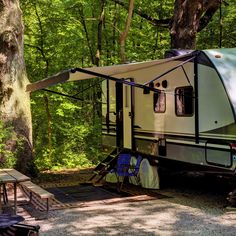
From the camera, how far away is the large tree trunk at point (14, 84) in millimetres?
9812

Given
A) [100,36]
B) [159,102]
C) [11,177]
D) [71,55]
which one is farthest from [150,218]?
[100,36]

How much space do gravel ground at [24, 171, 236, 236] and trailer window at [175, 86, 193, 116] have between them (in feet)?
5.26

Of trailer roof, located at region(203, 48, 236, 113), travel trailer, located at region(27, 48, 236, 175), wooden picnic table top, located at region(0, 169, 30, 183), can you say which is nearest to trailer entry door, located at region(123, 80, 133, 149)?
travel trailer, located at region(27, 48, 236, 175)

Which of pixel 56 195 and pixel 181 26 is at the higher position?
pixel 181 26

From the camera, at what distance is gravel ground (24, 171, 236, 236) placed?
5.99 metres

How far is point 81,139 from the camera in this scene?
602 inches

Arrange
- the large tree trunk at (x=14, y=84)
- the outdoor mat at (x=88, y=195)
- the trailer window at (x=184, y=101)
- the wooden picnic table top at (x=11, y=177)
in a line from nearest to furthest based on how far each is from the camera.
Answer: the wooden picnic table top at (x=11, y=177) < the outdoor mat at (x=88, y=195) < the trailer window at (x=184, y=101) < the large tree trunk at (x=14, y=84)

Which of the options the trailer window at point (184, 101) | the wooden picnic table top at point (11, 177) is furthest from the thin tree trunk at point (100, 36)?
the wooden picnic table top at point (11, 177)

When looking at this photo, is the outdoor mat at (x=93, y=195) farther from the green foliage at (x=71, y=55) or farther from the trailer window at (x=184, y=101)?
the green foliage at (x=71, y=55)

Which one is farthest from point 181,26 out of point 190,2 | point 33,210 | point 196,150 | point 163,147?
point 33,210

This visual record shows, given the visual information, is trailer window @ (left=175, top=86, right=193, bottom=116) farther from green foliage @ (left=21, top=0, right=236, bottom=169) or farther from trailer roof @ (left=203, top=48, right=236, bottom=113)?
green foliage @ (left=21, top=0, right=236, bottom=169)

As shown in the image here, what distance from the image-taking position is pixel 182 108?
8.40 m

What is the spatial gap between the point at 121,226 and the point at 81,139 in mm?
9216

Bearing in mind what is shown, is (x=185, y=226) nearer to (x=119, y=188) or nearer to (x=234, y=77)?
(x=234, y=77)
